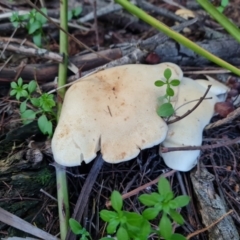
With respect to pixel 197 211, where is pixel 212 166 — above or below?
above

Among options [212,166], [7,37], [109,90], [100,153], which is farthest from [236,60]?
[7,37]

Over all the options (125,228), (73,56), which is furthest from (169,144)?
(73,56)

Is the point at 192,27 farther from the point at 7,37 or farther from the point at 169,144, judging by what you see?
the point at 7,37

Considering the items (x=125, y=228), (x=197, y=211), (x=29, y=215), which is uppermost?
(x=125, y=228)

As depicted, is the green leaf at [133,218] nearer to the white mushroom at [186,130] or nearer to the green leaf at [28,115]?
the white mushroom at [186,130]

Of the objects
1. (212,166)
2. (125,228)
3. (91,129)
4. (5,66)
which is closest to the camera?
(125,228)

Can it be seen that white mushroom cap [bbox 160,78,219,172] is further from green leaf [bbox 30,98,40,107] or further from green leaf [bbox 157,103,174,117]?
green leaf [bbox 30,98,40,107]

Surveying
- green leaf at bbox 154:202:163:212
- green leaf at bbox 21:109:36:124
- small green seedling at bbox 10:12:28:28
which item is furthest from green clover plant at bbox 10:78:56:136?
green leaf at bbox 154:202:163:212

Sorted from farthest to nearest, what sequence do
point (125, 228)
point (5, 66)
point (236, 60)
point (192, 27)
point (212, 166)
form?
point (192, 27) < point (236, 60) < point (5, 66) < point (212, 166) < point (125, 228)

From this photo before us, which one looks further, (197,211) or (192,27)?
(192,27)
